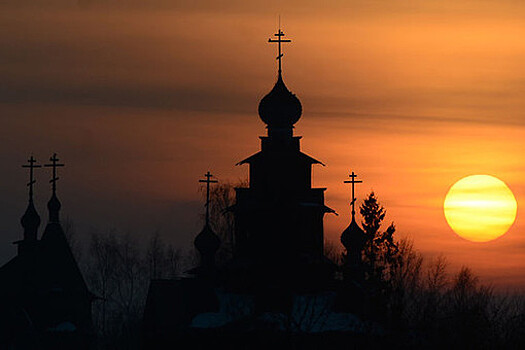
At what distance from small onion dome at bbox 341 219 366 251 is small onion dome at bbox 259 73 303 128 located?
802cm

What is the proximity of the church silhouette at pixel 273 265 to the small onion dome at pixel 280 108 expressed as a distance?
4 centimetres

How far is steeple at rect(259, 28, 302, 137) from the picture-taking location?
64.9 metres

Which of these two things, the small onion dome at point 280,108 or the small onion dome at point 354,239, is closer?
the small onion dome at point 280,108

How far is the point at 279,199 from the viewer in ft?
211

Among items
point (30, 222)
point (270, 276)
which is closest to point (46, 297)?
point (30, 222)

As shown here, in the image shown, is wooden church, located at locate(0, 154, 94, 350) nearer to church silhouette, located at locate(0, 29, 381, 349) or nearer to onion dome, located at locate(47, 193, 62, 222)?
onion dome, located at locate(47, 193, 62, 222)

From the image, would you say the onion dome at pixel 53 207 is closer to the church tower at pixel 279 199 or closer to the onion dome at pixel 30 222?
the onion dome at pixel 30 222

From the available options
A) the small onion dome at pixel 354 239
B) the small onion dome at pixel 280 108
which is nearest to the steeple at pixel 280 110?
the small onion dome at pixel 280 108

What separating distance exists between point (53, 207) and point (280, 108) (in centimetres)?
1407

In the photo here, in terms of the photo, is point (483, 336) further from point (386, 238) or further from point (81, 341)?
point (81, 341)

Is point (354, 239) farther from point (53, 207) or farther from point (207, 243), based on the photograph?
point (53, 207)

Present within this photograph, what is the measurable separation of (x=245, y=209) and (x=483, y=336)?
57.4 ft

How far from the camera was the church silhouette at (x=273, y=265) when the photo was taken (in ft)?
205

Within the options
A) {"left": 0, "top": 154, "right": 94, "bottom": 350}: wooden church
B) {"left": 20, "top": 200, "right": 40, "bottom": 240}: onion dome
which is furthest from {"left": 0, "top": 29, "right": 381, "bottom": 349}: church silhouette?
{"left": 20, "top": 200, "right": 40, "bottom": 240}: onion dome
